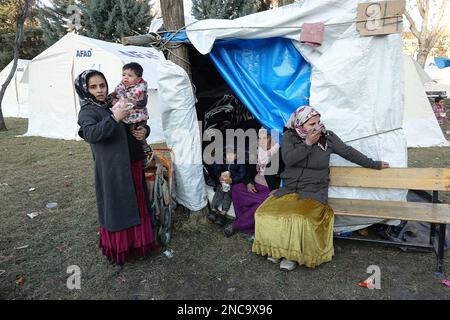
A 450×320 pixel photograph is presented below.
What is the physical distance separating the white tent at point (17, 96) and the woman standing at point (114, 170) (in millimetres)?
15061

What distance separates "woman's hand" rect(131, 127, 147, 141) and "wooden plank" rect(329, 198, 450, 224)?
1.88 metres

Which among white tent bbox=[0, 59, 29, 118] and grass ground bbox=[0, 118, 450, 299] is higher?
white tent bbox=[0, 59, 29, 118]

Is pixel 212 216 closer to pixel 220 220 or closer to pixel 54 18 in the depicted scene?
pixel 220 220

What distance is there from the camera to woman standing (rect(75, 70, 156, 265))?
274 cm

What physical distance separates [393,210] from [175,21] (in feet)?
9.41

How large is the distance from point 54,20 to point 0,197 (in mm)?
15985

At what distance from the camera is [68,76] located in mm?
10008

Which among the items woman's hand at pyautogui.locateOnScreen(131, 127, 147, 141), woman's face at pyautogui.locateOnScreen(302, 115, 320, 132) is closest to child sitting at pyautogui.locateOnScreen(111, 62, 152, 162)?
woman's hand at pyautogui.locateOnScreen(131, 127, 147, 141)

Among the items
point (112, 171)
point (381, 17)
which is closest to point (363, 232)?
point (381, 17)

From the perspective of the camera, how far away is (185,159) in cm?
367

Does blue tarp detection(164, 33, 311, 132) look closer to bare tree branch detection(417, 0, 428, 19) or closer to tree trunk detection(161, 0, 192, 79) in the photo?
tree trunk detection(161, 0, 192, 79)

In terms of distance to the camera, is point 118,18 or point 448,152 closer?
point 448,152

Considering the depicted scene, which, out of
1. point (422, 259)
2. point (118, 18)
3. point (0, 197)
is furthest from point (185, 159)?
point (118, 18)

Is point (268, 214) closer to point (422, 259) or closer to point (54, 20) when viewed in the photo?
point (422, 259)
